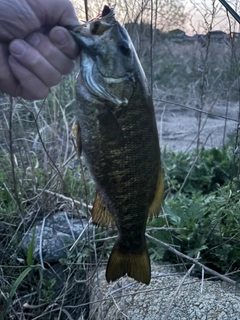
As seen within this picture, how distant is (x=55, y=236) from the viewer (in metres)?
3.45

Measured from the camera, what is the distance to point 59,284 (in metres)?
3.24

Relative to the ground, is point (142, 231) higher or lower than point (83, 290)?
higher

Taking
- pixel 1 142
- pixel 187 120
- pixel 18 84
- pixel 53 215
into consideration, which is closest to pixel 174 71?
pixel 187 120

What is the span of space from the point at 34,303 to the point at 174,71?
8.92 m

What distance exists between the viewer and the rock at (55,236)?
11.0 ft

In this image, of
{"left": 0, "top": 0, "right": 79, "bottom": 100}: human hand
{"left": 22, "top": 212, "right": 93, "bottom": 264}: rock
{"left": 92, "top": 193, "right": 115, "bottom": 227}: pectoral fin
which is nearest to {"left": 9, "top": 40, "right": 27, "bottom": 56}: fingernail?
{"left": 0, "top": 0, "right": 79, "bottom": 100}: human hand

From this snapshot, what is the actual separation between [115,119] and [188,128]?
6.51 m

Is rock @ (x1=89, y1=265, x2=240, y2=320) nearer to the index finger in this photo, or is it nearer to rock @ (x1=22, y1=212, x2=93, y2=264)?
rock @ (x1=22, y1=212, x2=93, y2=264)

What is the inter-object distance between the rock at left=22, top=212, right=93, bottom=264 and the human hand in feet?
5.53

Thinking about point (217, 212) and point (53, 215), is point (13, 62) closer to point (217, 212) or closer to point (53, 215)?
point (217, 212)

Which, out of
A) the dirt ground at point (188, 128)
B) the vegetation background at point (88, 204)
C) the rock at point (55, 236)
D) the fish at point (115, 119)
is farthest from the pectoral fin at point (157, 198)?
the dirt ground at point (188, 128)

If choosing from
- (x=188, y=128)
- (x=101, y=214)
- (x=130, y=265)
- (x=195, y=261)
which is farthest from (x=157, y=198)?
(x=188, y=128)

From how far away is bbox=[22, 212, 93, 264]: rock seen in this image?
3359mm

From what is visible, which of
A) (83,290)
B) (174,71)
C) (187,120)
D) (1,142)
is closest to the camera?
(83,290)
